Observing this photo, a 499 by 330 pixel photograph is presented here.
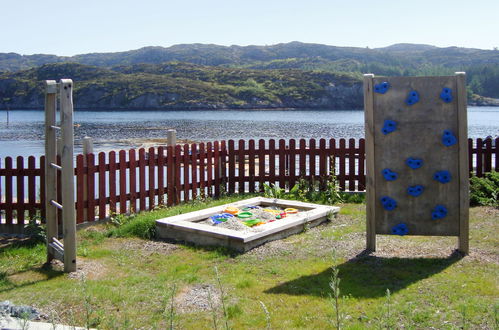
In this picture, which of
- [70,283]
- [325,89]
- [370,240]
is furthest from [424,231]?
[325,89]

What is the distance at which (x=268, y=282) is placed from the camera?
6656 millimetres

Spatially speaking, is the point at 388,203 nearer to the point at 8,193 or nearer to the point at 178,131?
the point at 8,193

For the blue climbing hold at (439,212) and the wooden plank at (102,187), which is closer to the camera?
the blue climbing hold at (439,212)

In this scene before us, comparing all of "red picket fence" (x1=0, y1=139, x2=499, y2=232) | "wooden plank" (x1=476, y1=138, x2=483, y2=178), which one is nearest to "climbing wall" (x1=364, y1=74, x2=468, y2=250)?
"red picket fence" (x1=0, y1=139, x2=499, y2=232)

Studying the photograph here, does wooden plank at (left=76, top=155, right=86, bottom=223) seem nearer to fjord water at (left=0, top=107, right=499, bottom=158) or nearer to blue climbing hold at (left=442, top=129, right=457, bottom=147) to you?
blue climbing hold at (left=442, top=129, right=457, bottom=147)

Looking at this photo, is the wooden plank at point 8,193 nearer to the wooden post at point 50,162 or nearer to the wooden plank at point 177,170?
the wooden post at point 50,162

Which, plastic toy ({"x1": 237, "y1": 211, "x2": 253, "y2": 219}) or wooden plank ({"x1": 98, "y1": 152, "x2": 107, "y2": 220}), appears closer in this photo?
plastic toy ({"x1": 237, "y1": 211, "x2": 253, "y2": 219})

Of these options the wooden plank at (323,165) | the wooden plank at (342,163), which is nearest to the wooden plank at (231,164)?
the wooden plank at (323,165)

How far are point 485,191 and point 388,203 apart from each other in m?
5.21

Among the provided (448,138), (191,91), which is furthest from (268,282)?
(191,91)

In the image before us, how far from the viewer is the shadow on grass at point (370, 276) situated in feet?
20.4

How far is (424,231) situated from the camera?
774cm

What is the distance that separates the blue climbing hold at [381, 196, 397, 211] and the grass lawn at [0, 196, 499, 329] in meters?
0.66

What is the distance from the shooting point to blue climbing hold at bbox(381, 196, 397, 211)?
7.80 meters
